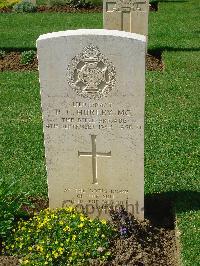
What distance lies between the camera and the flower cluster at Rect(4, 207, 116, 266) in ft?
15.7

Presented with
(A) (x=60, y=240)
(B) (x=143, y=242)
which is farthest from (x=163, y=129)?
(A) (x=60, y=240)

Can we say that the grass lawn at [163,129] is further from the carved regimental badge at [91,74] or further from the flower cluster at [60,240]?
the carved regimental badge at [91,74]

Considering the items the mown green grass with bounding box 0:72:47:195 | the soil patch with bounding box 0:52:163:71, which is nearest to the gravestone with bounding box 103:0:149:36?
the soil patch with bounding box 0:52:163:71

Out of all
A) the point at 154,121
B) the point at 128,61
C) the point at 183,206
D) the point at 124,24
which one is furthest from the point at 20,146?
the point at 124,24

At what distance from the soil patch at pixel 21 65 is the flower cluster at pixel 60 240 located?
254 inches

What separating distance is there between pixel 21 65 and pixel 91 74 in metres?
6.97

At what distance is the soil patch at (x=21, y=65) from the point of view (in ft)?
37.1

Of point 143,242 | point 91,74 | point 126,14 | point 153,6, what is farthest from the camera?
point 153,6

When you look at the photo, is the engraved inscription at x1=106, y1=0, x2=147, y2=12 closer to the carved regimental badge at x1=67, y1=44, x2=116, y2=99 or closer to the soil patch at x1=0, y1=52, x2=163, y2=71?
the soil patch at x1=0, y1=52, x2=163, y2=71

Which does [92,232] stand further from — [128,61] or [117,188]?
[128,61]

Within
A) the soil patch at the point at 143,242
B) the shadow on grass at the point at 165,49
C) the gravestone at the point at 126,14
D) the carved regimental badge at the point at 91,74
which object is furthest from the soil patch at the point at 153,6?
the carved regimental badge at the point at 91,74

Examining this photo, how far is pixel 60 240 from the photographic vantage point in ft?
16.0

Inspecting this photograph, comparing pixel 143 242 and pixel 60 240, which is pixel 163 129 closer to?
pixel 143 242

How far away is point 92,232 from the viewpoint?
4.95m
